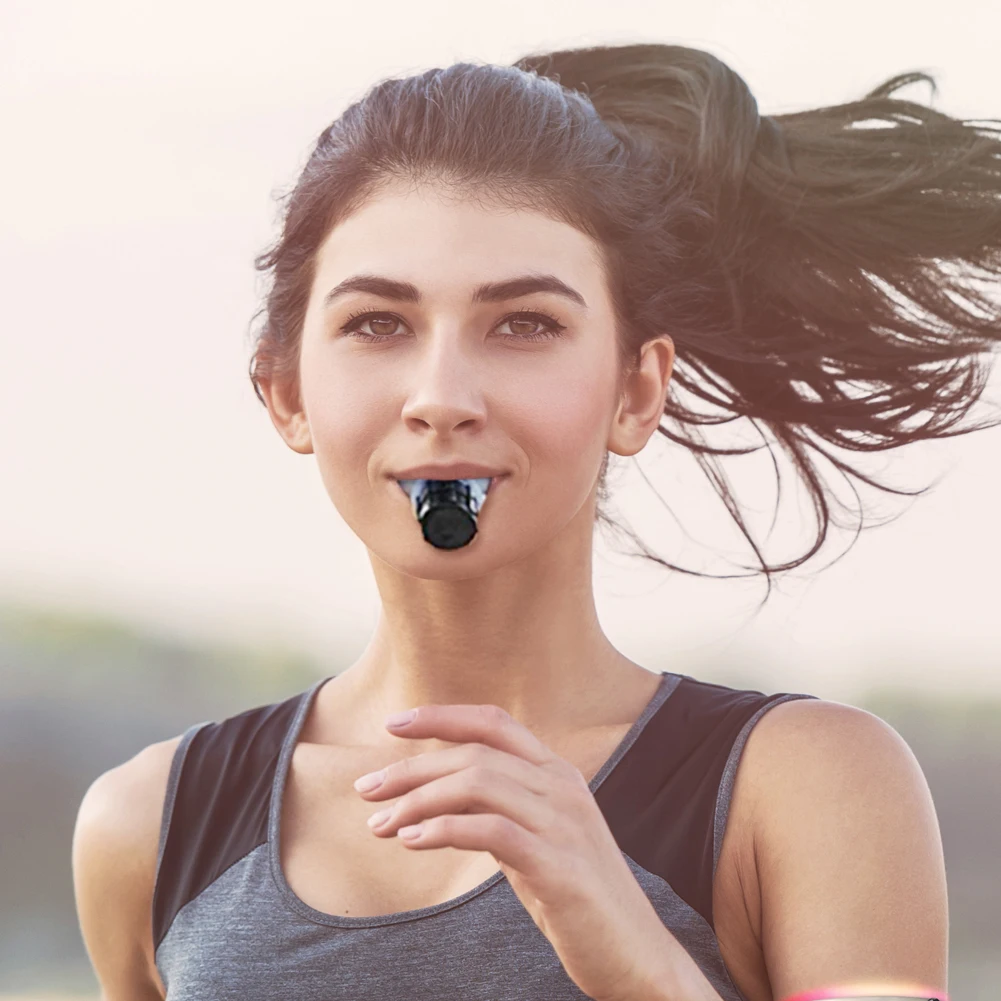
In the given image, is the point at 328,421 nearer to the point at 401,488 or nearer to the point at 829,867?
the point at 401,488

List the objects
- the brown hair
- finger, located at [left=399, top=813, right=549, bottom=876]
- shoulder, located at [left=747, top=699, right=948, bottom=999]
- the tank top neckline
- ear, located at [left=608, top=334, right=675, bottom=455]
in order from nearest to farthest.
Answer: finger, located at [left=399, top=813, right=549, bottom=876] < shoulder, located at [left=747, top=699, right=948, bottom=999] < the tank top neckline < ear, located at [left=608, top=334, right=675, bottom=455] < the brown hair

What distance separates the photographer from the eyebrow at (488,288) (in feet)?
4.14

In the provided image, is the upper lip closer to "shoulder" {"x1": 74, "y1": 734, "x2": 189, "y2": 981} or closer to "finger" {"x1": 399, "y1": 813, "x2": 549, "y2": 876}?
"finger" {"x1": 399, "y1": 813, "x2": 549, "y2": 876}

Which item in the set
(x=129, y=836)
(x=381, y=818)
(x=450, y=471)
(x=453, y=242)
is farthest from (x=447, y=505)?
(x=129, y=836)

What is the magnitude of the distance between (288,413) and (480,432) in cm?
31

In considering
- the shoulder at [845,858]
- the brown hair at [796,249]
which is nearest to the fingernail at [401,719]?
the shoulder at [845,858]

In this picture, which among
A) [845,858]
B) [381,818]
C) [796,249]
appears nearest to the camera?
[381,818]

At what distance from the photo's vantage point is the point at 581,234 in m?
1.35

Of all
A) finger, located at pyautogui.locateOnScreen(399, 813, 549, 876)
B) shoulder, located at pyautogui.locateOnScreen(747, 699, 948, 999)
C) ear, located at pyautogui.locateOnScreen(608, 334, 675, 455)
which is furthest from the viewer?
ear, located at pyautogui.locateOnScreen(608, 334, 675, 455)

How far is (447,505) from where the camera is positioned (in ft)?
4.00

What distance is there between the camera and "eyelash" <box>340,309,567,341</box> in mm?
1281

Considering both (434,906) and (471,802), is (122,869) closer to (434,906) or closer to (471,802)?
(434,906)

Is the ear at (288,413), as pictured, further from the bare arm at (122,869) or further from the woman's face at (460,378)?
the bare arm at (122,869)

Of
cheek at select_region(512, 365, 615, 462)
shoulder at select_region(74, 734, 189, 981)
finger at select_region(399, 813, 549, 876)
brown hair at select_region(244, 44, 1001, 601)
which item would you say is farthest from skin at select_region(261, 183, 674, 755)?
finger at select_region(399, 813, 549, 876)
